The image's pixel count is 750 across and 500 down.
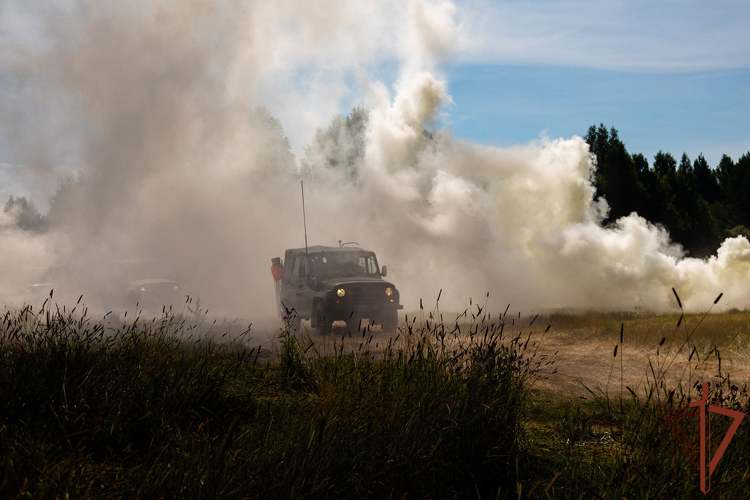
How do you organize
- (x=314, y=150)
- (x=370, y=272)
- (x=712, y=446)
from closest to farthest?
1. (x=712, y=446)
2. (x=370, y=272)
3. (x=314, y=150)

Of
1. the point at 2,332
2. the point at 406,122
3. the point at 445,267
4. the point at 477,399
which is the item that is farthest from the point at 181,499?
the point at 406,122

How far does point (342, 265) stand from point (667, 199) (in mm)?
31827

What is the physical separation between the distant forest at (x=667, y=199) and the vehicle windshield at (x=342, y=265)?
84.0ft

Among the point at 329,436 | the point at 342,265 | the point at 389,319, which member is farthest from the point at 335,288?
the point at 329,436

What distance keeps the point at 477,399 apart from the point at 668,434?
116 cm

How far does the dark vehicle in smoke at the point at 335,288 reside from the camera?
13227mm

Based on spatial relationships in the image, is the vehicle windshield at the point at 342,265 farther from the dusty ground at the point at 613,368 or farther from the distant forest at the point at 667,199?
the distant forest at the point at 667,199

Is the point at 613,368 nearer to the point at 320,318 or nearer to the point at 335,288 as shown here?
the point at 335,288

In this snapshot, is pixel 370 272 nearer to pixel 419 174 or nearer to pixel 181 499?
pixel 181 499

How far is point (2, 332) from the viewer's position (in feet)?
18.0

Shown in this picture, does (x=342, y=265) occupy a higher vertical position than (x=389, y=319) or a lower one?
higher

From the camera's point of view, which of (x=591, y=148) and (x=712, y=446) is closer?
(x=712, y=446)

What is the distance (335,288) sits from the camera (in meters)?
13.2

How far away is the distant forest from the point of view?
38188mm
